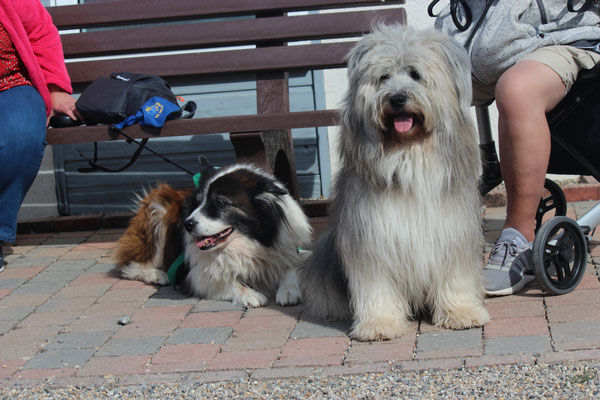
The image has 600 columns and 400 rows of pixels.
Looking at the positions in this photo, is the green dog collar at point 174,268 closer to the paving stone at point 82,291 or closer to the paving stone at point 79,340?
the paving stone at point 82,291

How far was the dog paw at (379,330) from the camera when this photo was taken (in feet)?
10.7

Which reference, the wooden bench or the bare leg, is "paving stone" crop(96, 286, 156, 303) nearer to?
the wooden bench

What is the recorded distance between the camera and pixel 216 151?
6426 millimetres

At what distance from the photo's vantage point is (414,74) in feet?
10.1

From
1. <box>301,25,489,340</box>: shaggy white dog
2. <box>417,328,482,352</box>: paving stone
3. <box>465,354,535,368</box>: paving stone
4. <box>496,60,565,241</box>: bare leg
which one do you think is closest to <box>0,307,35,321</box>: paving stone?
<box>301,25,489,340</box>: shaggy white dog

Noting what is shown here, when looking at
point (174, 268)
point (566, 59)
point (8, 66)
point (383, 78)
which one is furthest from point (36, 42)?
point (566, 59)

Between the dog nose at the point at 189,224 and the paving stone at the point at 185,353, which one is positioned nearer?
the paving stone at the point at 185,353

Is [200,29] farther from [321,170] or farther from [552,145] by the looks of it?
[552,145]

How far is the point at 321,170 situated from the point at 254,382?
11.6 feet

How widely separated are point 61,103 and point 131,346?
2097mm

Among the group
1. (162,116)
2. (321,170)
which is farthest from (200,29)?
(321,170)

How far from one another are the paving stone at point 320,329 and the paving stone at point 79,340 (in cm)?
86

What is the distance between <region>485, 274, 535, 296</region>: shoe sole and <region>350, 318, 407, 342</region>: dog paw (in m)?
0.57

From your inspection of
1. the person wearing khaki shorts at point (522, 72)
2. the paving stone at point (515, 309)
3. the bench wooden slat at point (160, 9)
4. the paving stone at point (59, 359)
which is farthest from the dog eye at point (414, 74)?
the bench wooden slat at point (160, 9)
